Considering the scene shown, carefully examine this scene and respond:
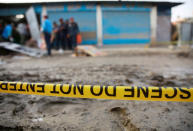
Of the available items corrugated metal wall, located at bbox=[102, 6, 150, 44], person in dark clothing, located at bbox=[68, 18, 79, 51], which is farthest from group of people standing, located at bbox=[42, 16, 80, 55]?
corrugated metal wall, located at bbox=[102, 6, 150, 44]

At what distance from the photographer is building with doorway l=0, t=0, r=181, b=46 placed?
11.9 metres

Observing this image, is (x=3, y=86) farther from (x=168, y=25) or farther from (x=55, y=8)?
(x=168, y=25)

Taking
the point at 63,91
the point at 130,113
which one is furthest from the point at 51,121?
the point at 130,113

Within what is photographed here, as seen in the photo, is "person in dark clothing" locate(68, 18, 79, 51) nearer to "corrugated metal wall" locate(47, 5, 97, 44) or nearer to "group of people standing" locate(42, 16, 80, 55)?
"group of people standing" locate(42, 16, 80, 55)

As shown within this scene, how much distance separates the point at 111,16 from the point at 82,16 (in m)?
2.38

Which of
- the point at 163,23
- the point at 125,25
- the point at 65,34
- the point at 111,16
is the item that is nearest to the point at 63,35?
the point at 65,34

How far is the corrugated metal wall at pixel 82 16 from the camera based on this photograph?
38.8ft

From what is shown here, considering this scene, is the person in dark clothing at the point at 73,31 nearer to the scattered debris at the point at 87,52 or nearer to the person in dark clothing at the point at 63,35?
the person in dark clothing at the point at 63,35

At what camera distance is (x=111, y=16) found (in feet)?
40.8

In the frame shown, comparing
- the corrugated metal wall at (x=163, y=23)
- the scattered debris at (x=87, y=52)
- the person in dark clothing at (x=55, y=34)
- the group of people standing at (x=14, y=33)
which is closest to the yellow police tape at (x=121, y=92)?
the scattered debris at (x=87, y=52)

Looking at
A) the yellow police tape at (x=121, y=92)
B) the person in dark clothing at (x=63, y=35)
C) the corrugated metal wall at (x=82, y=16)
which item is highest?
the corrugated metal wall at (x=82, y=16)

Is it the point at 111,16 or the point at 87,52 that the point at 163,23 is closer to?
the point at 111,16

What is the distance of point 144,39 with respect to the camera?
43.1 feet

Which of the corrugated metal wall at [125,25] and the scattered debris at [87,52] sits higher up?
the corrugated metal wall at [125,25]
